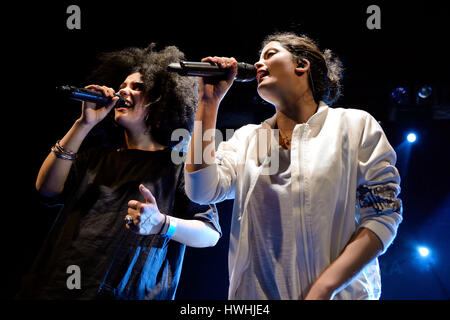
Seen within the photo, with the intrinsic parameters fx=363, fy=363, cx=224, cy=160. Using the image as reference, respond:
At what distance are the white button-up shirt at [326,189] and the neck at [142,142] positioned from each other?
2.07 ft

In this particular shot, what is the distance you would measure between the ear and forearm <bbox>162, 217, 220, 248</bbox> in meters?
0.81

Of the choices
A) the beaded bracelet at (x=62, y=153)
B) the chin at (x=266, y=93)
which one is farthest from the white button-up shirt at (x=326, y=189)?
the beaded bracelet at (x=62, y=153)

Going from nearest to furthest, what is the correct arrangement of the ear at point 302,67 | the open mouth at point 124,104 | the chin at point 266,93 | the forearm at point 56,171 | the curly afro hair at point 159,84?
the chin at point 266,93 → the ear at point 302,67 → the forearm at point 56,171 → the open mouth at point 124,104 → the curly afro hair at point 159,84

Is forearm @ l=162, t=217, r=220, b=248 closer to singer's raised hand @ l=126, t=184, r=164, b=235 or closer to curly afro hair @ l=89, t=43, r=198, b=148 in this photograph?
singer's raised hand @ l=126, t=184, r=164, b=235

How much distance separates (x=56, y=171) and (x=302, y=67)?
1251mm

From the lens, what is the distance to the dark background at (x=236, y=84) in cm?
267

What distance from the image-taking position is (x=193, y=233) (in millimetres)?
1596

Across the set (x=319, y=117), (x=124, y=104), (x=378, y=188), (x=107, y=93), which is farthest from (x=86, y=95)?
(x=378, y=188)

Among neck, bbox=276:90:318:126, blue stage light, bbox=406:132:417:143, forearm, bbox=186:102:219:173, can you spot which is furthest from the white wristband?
blue stage light, bbox=406:132:417:143

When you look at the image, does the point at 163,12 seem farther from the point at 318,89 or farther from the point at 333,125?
the point at 333,125

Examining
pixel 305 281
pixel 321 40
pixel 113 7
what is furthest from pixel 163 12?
pixel 305 281

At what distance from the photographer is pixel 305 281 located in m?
1.11

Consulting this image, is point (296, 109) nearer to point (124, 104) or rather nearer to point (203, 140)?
point (203, 140)

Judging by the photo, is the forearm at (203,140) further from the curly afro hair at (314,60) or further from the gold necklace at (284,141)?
the curly afro hair at (314,60)
